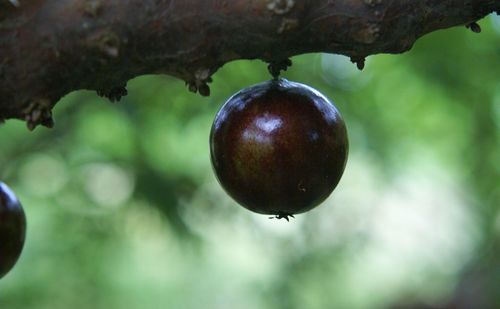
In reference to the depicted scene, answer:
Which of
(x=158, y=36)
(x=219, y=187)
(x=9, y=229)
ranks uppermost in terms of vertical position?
(x=219, y=187)

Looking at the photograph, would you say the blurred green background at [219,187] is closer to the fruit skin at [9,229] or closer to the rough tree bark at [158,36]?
the fruit skin at [9,229]

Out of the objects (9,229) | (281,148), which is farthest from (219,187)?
(281,148)

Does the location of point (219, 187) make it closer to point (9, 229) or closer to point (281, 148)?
point (9, 229)

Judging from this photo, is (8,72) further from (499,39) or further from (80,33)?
(499,39)

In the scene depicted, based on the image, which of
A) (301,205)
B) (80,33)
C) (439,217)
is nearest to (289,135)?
(301,205)

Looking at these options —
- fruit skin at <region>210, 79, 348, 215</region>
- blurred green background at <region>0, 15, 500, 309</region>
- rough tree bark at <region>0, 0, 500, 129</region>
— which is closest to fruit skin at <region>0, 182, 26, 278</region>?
rough tree bark at <region>0, 0, 500, 129</region>

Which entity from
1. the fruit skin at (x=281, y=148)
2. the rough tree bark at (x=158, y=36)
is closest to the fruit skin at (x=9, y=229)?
the rough tree bark at (x=158, y=36)

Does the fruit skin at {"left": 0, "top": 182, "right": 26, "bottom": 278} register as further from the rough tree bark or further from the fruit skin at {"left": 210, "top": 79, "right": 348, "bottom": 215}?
the fruit skin at {"left": 210, "top": 79, "right": 348, "bottom": 215}
